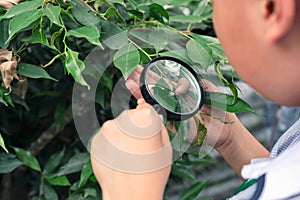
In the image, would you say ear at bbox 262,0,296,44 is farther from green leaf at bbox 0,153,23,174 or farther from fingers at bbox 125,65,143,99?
green leaf at bbox 0,153,23,174

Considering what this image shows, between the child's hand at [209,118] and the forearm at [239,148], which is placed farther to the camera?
the forearm at [239,148]

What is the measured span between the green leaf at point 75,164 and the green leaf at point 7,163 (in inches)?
3.7

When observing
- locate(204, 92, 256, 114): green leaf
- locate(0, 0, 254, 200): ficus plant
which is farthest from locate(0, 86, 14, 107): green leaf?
locate(204, 92, 256, 114): green leaf

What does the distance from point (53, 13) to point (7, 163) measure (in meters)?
0.37

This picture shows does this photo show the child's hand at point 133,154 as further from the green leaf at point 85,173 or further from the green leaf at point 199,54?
the green leaf at point 85,173

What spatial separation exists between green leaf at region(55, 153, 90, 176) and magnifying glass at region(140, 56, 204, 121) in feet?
1.22

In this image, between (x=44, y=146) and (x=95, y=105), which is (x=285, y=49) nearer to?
(x=95, y=105)

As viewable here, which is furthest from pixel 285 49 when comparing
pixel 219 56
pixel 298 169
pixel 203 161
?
pixel 203 161

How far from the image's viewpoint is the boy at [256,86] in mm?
597

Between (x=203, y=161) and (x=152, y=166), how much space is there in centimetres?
64

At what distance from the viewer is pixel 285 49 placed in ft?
1.98

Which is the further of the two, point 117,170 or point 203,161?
point 203,161

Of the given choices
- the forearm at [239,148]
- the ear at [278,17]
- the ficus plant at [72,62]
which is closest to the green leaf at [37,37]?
the ficus plant at [72,62]

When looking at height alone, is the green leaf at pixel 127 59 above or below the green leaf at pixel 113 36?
above
